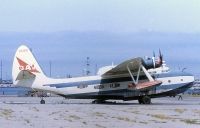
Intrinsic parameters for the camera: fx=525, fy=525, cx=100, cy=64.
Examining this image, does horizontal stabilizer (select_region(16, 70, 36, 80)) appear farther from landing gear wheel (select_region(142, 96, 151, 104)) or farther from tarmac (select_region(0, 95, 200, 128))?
tarmac (select_region(0, 95, 200, 128))

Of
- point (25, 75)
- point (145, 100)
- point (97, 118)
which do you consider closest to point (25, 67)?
point (25, 75)

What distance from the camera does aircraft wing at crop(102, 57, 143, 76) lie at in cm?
4750

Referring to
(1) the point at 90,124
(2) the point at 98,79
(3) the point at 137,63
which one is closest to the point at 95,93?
(2) the point at 98,79

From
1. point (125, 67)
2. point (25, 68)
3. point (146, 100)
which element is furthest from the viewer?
point (25, 68)

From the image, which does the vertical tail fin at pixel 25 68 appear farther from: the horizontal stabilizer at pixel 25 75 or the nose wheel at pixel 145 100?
the nose wheel at pixel 145 100

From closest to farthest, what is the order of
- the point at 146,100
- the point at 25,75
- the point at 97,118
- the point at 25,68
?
the point at 97,118, the point at 146,100, the point at 25,75, the point at 25,68

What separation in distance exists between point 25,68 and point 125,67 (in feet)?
31.9

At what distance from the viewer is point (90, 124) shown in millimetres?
22953

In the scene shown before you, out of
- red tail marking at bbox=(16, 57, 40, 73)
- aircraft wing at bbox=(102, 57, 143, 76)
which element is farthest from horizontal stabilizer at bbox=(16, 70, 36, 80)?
aircraft wing at bbox=(102, 57, 143, 76)

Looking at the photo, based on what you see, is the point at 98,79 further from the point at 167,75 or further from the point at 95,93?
the point at 167,75

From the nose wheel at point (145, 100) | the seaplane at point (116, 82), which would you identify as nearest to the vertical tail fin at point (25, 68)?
the seaplane at point (116, 82)

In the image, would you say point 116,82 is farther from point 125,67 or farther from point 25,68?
point 25,68

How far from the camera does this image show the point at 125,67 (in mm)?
48844

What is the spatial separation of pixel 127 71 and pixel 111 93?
8.50 feet
